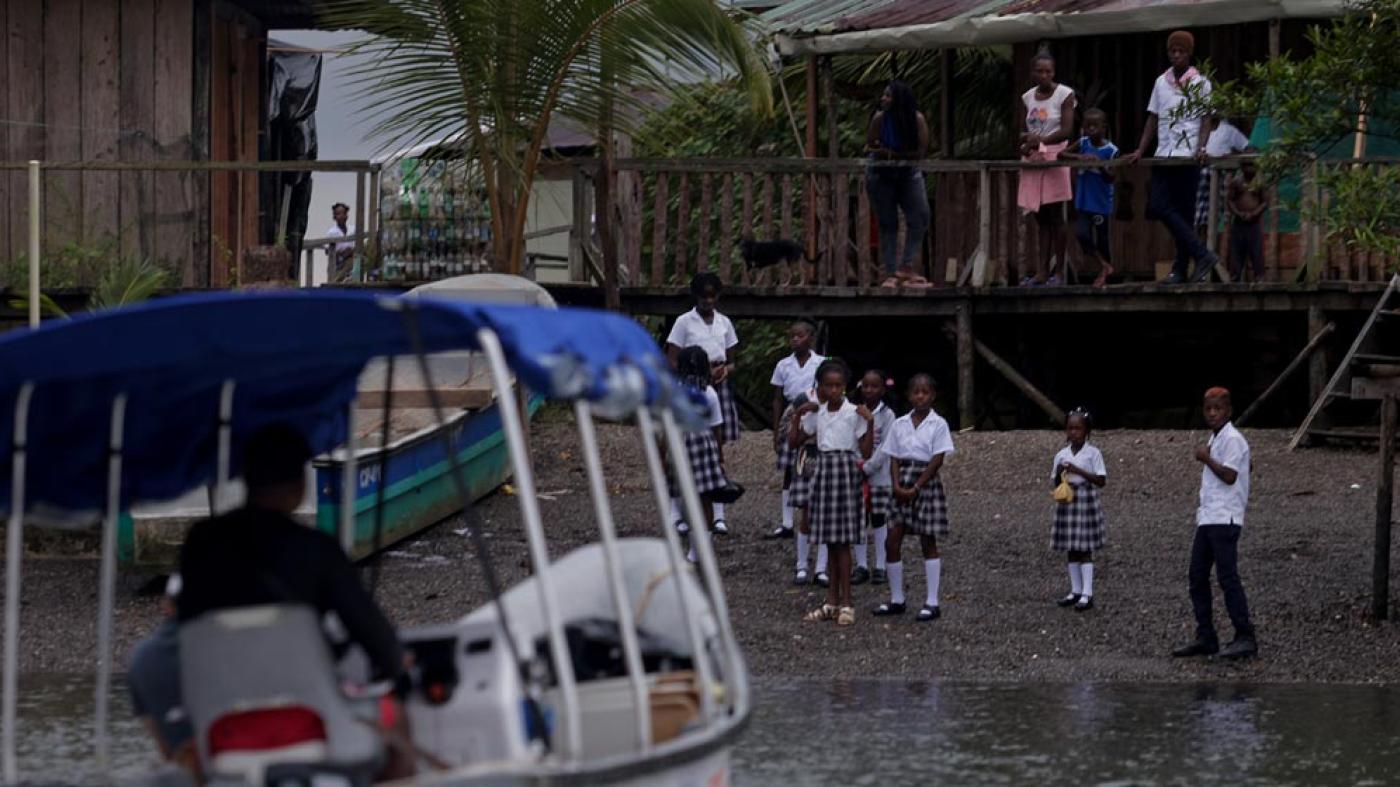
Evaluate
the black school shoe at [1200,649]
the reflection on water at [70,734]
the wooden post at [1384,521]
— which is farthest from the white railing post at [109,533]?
the wooden post at [1384,521]

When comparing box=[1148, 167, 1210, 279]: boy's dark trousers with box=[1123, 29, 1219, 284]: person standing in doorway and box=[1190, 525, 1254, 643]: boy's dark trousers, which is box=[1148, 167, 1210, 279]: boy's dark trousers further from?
box=[1190, 525, 1254, 643]: boy's dark trousers

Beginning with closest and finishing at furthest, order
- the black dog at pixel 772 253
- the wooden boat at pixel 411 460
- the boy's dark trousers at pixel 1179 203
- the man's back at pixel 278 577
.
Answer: the man's back at pixel 278 577
the wooden boat at pixel 411 460
the boy's dark trousers at pixel 1179 203
the black dog at pixel 772 253

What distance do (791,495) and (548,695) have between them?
7724 millimetres

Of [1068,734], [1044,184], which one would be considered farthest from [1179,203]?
[1068,734]

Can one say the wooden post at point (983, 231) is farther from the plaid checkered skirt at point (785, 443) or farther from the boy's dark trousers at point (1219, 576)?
the boy's dark trousers at point (1219, 576)

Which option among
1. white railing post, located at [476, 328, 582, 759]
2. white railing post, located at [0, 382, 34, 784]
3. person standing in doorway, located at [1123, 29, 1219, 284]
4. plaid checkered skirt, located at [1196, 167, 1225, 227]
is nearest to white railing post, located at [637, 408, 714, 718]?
white railing post, located at [476, 328, 582, 759]

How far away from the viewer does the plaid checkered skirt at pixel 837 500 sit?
13.5 m

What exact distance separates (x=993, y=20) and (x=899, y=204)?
2.00m

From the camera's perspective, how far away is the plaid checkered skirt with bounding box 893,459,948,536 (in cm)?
1364

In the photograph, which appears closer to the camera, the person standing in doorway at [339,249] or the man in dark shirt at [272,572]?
the man in dark shirt at [272,572]

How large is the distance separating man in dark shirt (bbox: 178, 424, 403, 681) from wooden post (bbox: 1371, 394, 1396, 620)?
8.03m

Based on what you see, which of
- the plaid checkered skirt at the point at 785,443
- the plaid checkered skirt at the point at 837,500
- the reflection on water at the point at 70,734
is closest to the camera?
the reflection on water at the point at 70,734

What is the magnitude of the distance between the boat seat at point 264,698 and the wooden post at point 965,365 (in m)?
14.5

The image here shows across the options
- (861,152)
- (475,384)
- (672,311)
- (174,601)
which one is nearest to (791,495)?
(475,384)
